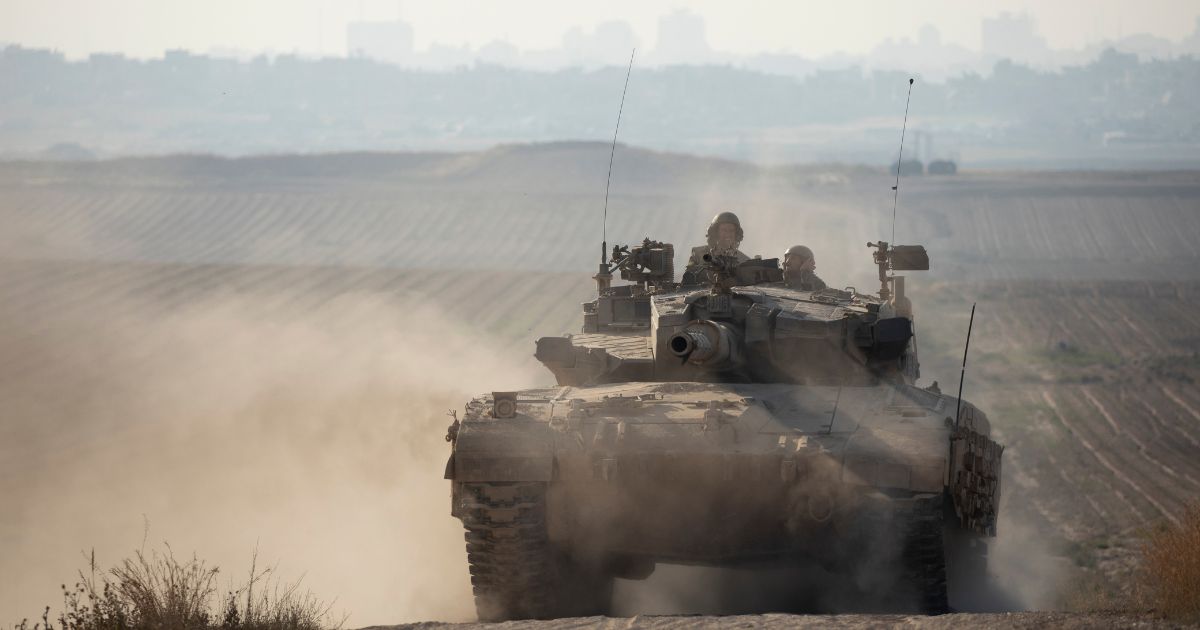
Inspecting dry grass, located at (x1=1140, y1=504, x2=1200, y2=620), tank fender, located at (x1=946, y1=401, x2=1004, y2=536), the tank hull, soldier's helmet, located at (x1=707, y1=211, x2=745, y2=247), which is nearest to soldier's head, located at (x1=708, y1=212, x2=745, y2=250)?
soldier's helmet, located at (x1=707, y1=211, x2=745, y2=247)

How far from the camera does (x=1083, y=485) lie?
27234 mm

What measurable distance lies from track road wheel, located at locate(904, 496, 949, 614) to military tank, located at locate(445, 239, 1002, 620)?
0.01 m

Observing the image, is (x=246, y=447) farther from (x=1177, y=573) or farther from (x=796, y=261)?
(x=1177, y=573)

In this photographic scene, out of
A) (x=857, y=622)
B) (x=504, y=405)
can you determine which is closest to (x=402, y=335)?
(x=504, y=405)

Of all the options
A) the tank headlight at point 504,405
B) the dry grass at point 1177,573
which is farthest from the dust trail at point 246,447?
the dry grass at point 1177,573

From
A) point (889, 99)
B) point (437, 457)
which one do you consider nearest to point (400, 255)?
point (437, 457)

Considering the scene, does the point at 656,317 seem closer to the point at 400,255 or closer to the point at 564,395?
the point at 564,395

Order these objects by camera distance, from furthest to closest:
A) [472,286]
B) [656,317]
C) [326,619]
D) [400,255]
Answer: [400,255], [472,286], [656,317], [326,619]

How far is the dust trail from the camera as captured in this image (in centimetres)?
1616

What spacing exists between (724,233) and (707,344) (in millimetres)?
4218

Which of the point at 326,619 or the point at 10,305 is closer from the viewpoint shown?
the point at 326,619

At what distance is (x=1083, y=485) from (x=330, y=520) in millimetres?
14741

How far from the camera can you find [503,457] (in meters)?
12.3

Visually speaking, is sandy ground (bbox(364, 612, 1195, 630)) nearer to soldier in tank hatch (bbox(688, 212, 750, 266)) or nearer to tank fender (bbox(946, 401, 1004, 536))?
tank fender (bbox(946, 401, 1004, 536))
